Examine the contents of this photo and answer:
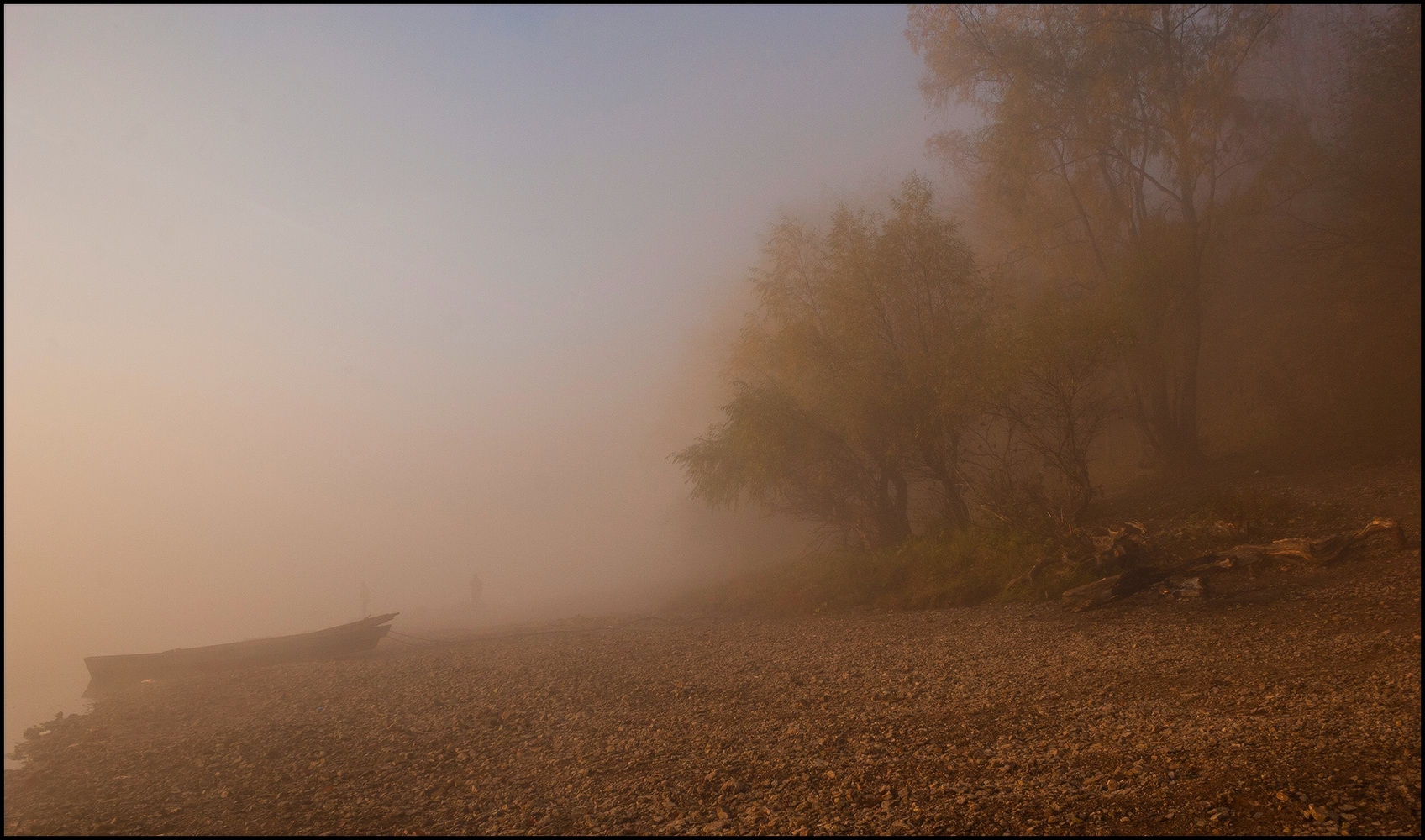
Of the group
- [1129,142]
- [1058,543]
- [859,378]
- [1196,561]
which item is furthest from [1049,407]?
[1129,142]

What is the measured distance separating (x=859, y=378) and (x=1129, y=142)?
1050cm

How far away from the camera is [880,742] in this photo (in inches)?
272

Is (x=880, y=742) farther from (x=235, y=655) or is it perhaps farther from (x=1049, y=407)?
(x=235, y=655)

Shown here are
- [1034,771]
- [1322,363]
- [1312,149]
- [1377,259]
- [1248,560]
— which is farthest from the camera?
[1322,363]

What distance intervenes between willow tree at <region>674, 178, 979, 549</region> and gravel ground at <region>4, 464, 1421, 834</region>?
6.63 m

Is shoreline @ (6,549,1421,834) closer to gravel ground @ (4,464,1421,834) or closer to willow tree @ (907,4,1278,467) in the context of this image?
gravel ground @ (4,464,1421,834)

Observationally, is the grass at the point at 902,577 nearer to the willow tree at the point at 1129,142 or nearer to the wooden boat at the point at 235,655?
the willow tree at the point at 1129,142

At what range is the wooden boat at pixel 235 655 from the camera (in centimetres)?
1695

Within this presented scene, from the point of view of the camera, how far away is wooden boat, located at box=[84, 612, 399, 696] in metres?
17.0

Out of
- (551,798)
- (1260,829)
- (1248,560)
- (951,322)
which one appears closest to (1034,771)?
(1260,829)

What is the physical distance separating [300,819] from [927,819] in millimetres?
5945

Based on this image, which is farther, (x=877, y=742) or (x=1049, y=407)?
(x=1049, y=407)

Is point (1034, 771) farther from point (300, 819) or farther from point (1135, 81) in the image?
point (1135, 81)

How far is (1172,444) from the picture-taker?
59.8ft
